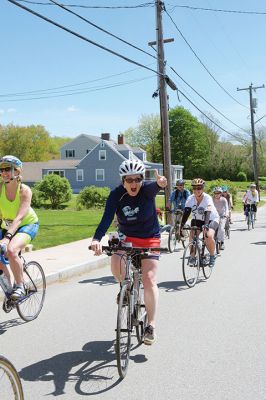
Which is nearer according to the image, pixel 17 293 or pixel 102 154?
pixel 17 293

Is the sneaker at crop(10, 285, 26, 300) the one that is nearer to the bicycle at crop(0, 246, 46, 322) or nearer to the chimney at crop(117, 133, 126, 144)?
the bicycle at crop(0, 246, 46, 322)

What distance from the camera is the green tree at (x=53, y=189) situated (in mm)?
36688

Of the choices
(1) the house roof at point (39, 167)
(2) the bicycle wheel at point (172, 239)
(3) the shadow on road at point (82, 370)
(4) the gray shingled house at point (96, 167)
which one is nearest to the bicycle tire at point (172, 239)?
(2) the bicycle wheel at point (172, 239)

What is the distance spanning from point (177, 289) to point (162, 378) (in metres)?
4.11

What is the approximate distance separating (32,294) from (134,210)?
7.55 feet

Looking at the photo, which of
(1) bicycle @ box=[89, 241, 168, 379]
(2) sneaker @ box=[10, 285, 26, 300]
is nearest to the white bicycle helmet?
(1) bicycle @ box=[89, 241, 168, 379]

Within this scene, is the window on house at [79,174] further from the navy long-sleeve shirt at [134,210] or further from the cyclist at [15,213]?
the navy long-sleeve shirt at [134,210]

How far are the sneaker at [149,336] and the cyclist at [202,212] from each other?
4.17 meters

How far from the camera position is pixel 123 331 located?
4.43 metres

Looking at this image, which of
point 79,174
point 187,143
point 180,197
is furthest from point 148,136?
point 180,197

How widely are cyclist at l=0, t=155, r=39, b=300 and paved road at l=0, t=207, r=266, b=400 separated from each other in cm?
74

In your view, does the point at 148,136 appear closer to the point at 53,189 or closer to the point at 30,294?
the point at 53,189

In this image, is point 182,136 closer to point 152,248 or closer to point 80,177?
point 80,177

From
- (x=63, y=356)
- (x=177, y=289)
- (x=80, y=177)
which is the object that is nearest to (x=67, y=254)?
(x=177, y=289)
